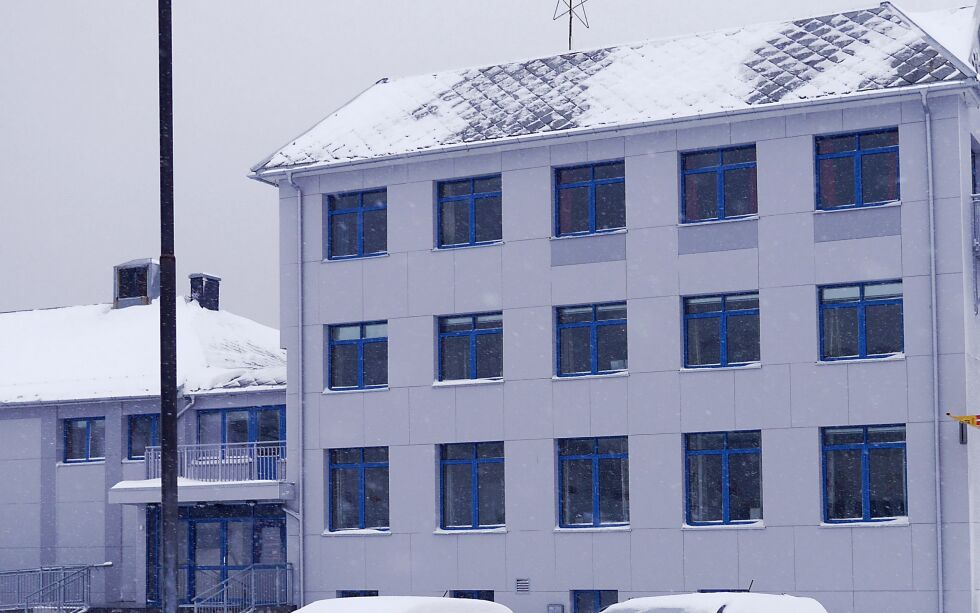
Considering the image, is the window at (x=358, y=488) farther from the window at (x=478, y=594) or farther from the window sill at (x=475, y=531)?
the window at (x=478, y=594)

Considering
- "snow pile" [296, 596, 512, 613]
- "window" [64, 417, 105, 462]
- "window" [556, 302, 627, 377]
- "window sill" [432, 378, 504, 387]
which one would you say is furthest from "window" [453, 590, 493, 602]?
"snow pile" [296, 596, 512, 613]

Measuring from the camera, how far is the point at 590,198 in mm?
32219

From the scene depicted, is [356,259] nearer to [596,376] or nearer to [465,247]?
[465,247]

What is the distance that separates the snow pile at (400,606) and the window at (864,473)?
48.7 feet

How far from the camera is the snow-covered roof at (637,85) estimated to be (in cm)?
3005

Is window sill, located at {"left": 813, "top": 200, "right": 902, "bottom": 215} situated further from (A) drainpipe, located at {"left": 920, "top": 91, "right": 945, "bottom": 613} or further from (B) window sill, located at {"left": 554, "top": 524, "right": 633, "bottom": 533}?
(B) window sill, located at {"left": 554, "top": 524, "right": 633, "bottom": 533}

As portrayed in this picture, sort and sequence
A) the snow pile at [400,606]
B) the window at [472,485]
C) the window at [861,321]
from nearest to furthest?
the snow pile at [400,606], the window at [861,321], the window at [472,485]

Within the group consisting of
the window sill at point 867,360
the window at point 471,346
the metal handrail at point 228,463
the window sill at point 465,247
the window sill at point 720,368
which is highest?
the window sill at point 465,247

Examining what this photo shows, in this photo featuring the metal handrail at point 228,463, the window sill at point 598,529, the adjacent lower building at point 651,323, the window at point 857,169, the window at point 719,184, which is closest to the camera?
the adjacent lower building at point 651,323

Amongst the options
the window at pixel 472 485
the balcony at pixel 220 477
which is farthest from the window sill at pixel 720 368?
the balcony at pixel 220 477

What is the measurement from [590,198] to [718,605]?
17593 millimetres

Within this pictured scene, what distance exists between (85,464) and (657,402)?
57.1ft

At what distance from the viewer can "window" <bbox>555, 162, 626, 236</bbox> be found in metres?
32.0

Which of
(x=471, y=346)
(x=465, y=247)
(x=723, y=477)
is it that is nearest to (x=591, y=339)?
(x=471, y=346)
